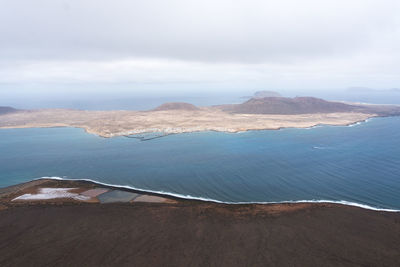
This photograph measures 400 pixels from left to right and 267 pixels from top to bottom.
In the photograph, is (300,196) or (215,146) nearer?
(300,196)

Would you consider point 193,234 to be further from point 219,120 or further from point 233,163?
point 219,120

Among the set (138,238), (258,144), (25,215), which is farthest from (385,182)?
(25,215)

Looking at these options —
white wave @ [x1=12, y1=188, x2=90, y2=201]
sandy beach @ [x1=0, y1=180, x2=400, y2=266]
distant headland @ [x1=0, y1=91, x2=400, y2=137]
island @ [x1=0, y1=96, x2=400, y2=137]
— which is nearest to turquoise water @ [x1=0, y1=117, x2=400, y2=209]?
sandy beach @ [x1=0, y1=180, x2=400, y2=266]

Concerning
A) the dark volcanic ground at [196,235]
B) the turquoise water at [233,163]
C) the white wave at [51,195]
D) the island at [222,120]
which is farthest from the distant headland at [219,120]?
the dark volcanic ground at [196,235]

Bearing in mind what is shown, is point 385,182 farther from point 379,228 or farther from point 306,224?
point 306,224

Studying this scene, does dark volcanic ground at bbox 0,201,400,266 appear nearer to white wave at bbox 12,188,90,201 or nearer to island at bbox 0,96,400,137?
white wave at bbox 12,188,90,201

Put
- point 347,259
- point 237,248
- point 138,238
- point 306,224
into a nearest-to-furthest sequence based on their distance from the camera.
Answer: point 347,259
point 237,248
point 138,238
point 306,224
